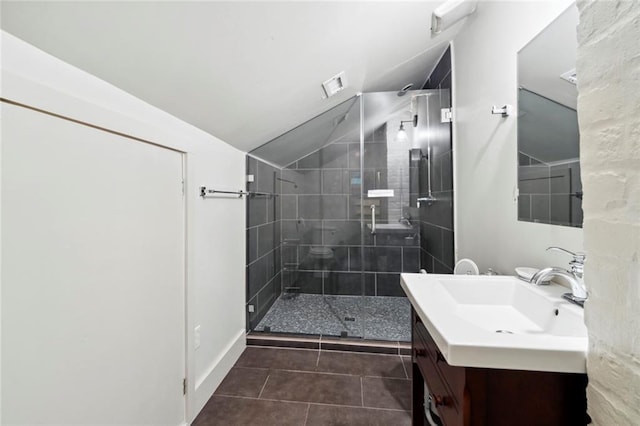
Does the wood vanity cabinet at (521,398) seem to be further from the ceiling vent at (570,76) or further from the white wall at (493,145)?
the ceiling vent at (570,76)

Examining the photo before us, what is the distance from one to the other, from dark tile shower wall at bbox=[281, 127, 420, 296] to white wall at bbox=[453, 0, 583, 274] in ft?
3.75

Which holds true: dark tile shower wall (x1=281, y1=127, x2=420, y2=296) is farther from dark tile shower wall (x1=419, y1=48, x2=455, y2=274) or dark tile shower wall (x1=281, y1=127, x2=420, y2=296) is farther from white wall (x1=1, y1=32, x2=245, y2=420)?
white wall (x1=1, y1=32, x2=245, y2=420)

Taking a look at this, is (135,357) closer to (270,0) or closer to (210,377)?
(210,377)

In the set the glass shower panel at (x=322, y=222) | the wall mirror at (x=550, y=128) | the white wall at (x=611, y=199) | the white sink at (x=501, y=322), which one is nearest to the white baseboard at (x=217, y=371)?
the glass shower panel at (x=322, y=222)

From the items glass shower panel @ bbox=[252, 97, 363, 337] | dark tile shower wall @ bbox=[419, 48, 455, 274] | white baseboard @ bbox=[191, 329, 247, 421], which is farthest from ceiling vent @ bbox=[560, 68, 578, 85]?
white baseboard @ bbox=[191, 329, 247, 421]

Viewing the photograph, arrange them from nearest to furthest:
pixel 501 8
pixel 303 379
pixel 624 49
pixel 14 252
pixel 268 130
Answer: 1. pixel 624 49
2. pixel 14 252
3. pixel 501 8
4. pixel 303 379
5. pixel 268 130

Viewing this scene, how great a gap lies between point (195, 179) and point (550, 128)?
5.80ft

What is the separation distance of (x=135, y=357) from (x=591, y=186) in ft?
5.33

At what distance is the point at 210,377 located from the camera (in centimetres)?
162

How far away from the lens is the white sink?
1.87 ft

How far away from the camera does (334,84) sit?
1.87m

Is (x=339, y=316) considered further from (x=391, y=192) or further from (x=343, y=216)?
(x=391, y=192)

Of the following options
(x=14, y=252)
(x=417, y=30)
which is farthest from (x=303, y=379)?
(x=417, y=30)

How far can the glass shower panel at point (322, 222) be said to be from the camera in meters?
3.00
